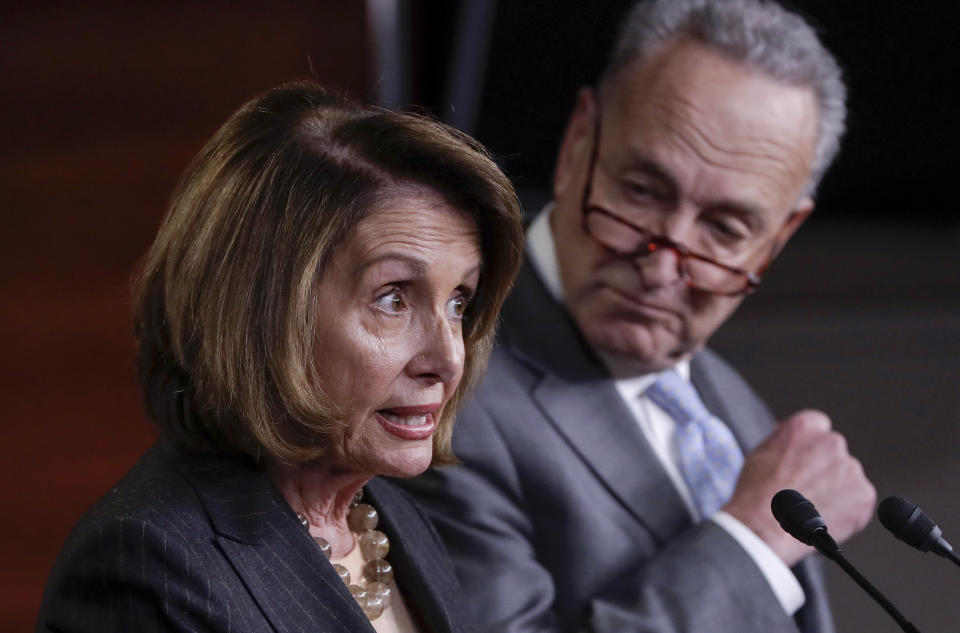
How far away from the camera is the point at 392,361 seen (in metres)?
0.97

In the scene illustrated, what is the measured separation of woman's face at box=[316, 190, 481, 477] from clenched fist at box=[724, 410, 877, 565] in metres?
0.46

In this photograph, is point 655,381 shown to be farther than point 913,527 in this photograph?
Yes

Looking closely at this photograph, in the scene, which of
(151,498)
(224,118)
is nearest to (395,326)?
(151,498)

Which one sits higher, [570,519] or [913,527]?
[913,527]

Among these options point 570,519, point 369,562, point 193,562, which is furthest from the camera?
point 570,519

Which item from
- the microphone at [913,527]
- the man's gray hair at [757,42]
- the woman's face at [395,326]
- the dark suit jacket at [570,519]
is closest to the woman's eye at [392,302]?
the woman's face at [395,326]

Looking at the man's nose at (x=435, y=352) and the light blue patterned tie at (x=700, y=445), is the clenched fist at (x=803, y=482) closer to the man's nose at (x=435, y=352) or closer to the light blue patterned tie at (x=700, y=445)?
the light blue patterned tie at (x=700, y=445)

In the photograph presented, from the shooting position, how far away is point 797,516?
3.18 feet

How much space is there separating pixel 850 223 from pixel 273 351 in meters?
0.97

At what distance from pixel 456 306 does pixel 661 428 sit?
469 mm

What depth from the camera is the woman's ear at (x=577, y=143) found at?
4.72 ft

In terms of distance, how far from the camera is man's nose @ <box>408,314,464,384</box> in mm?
983

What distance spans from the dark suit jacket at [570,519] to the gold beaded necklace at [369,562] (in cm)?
16

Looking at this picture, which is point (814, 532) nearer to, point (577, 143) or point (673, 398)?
point (673, 398)
